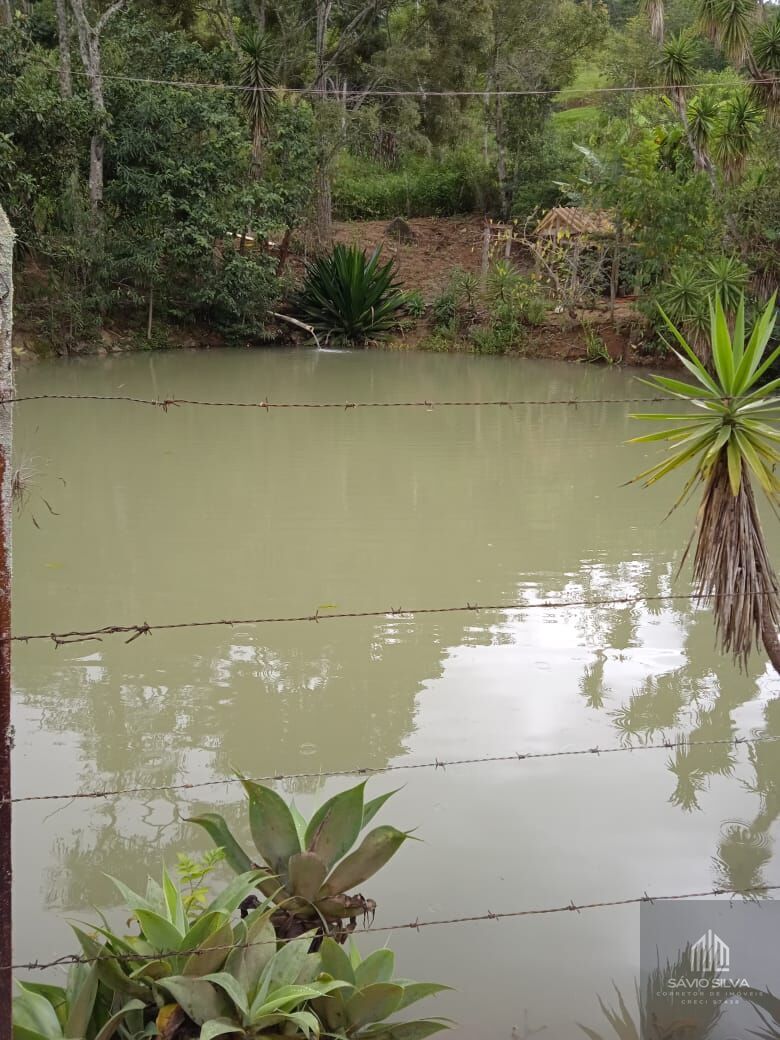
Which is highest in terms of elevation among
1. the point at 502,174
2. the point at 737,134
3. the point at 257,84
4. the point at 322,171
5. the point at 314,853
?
the point at 257,84

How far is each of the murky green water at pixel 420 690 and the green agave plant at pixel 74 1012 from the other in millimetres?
866

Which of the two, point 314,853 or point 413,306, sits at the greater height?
point 413,306

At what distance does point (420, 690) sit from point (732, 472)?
2275 mm

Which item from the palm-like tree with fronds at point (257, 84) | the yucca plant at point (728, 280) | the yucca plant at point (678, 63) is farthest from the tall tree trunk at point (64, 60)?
the yucca plant at point (728, 280)

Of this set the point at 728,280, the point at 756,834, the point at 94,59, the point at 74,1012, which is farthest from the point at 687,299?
the point at 74,1012

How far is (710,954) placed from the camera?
291cm

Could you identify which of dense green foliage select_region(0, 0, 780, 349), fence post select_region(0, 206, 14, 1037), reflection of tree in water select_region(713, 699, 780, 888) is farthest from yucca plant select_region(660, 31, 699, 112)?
fence post select_region(0, 206, 14, 1037)

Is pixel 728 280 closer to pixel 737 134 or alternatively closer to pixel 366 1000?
pixel 737 134

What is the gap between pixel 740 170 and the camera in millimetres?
13531

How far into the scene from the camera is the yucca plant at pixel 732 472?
2934mm

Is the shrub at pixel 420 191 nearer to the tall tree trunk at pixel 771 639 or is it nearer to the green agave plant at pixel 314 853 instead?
the tall tree trunk at pixel 771 639

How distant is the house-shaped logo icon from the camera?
286 cm

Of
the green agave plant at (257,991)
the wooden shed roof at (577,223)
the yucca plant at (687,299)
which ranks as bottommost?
the green agave plant at (257,991)

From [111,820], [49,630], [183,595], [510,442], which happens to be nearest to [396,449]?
[510,442]
